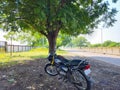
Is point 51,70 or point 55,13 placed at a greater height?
point 55,13

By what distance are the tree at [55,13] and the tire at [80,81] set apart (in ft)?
8.27

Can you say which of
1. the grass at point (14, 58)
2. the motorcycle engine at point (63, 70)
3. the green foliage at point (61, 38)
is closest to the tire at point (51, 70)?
the motorcycle engine at point (63, 70)

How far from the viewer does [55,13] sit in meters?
8.71

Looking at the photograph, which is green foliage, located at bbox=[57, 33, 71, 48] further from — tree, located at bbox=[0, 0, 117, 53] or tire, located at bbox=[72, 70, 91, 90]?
tire, located at bbox=[72, 70, 91, 90]

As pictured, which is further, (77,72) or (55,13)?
(55,13)

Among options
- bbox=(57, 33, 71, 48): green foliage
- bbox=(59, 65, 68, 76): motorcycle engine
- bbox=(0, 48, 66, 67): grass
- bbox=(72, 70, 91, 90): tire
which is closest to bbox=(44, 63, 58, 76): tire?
bbox=(59, 65, 68, 76): motorcycle engine

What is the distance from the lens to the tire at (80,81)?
6.25 meters

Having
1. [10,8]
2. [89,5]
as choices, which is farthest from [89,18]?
[10,8]

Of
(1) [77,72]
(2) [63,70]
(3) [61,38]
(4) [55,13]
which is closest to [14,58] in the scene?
(4) [55,13]

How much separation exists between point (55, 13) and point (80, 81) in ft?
11.2

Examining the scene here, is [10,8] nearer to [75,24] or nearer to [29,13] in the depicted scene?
[29,13]

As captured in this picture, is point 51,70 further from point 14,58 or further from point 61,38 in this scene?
point 61,38

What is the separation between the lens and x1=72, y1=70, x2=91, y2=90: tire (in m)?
6.25

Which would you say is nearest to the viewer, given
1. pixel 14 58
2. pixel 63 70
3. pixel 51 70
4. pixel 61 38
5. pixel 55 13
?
pixel 63 70
